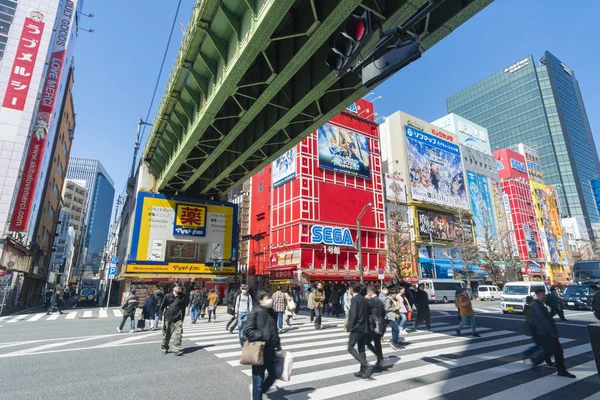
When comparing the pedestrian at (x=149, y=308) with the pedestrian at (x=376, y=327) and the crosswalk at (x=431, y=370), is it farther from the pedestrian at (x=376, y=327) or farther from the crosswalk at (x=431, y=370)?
the pedestrian at (x=376, y=327)

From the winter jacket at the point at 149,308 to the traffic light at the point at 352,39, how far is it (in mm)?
11227

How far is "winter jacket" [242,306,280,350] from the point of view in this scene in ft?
13.5

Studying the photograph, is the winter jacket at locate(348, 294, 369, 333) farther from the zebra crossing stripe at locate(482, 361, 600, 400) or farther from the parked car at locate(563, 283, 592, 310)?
the parked car at locate(563, 283, 592, 310)

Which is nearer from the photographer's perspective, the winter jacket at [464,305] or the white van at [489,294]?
the winter jacket at [464,305]

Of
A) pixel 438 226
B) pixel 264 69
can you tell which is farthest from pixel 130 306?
pixel 438 226

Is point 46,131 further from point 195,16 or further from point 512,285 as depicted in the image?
point 512,285

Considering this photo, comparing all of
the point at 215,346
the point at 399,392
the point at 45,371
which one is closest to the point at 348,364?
the point at 399,392

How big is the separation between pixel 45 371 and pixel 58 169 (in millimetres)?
46651

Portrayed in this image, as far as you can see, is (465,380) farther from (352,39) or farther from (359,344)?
(352,39)

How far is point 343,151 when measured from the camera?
38.2 metres

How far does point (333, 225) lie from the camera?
3459cm

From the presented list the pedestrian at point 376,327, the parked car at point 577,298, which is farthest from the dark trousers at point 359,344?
the parked car at point 577,298

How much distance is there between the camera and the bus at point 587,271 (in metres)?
25.1

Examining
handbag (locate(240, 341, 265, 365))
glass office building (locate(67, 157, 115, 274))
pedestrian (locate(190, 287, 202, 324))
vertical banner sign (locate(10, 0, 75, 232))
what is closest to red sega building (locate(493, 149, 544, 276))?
pedestrian (locate(190, 287, 202, 324))
